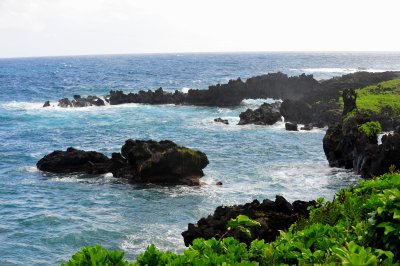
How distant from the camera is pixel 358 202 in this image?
10.4 meters

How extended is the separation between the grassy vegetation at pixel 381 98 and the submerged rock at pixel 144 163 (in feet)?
95.0

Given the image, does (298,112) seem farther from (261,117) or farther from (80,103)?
(80,103)

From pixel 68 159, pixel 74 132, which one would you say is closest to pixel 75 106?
pixel 74 132

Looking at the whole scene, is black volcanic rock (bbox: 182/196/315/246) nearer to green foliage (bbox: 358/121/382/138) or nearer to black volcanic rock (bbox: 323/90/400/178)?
black volcanic rock (bbox: 323/90/400/178)

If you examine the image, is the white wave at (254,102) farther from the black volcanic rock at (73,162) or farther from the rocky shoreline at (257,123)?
the black volcanic rock at (73,162)

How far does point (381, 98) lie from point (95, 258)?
62.1 m

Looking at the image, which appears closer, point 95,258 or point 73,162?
point 95,258

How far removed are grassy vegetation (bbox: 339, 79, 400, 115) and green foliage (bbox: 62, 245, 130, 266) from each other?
53750mm

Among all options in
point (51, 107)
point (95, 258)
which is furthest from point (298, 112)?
point (95, 258)

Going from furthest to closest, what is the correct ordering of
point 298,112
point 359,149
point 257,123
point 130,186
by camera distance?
point 298,112
point 257,123
point 359,149
point 130,186

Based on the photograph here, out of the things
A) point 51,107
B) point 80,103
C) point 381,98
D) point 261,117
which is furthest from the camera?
point 80,103

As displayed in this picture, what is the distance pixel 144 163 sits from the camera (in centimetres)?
3706

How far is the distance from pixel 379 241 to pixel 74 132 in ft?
189

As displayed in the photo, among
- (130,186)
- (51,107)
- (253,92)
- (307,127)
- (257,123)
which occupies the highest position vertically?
(253,92)
